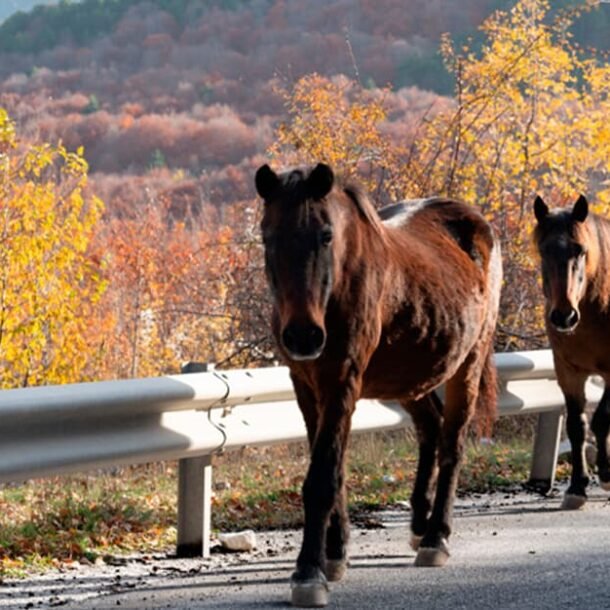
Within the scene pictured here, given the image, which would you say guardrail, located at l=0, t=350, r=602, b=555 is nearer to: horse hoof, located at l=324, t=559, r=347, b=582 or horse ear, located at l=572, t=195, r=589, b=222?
horse hoof, located at l=324, t=559, r=347, b=582

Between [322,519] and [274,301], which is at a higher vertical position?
[274,301]

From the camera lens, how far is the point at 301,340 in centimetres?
518

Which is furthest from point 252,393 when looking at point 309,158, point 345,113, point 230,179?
point 230,179

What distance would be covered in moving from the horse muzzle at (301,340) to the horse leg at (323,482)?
51cm

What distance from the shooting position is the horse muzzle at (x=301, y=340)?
518 cm

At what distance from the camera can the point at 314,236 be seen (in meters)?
5.41

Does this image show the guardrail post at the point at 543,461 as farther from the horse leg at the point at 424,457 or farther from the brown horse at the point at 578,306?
the horse leg at the point at 424,457

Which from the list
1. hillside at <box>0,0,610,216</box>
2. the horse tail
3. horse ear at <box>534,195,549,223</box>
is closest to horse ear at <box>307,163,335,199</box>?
the horse tail

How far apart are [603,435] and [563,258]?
132 centimetres

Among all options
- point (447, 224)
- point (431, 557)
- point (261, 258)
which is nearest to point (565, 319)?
point (447, 224)

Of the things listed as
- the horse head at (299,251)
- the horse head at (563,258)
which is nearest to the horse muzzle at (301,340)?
the horse head at (299,251)

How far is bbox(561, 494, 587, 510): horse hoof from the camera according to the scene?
Answer: 8445mm

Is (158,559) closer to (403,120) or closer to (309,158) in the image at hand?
(309,158)

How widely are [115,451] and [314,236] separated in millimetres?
1350
